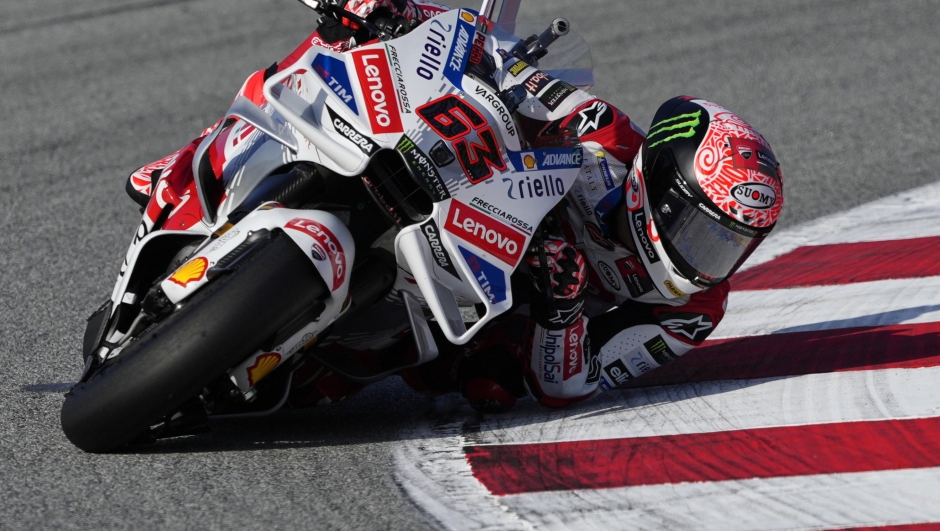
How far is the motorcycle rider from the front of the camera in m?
3.97

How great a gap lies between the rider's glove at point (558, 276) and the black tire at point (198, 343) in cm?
92

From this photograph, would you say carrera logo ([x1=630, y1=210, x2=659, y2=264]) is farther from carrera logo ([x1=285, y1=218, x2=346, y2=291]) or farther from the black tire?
the black tire

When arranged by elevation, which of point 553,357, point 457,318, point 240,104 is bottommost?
point 553,357

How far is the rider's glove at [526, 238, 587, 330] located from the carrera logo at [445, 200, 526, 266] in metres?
0.23

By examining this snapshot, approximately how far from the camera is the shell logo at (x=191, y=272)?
3252 millimetres

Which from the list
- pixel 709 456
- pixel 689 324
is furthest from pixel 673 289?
pixel 709 456

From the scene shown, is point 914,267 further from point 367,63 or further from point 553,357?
point 367,63

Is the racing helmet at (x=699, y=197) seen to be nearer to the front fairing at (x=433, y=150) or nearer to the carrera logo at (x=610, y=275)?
the carrera logo at (x=610, y=275)

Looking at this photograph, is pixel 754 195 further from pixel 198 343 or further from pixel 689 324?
pixel 198 343

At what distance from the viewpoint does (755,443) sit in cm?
392

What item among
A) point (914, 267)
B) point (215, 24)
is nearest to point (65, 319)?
point (914, 267)

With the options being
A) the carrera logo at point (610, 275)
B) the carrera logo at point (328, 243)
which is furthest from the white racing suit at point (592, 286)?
the carrera logo at point (328, 243)

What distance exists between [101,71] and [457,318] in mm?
5573

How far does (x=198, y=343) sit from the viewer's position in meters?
3.14
